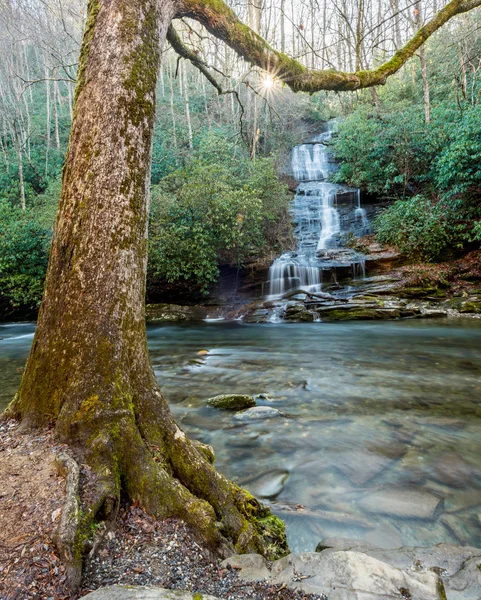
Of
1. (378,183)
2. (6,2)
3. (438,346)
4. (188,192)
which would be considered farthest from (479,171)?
(6,2)

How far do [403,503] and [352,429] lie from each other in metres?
1.37

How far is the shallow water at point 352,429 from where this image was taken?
2891 mm

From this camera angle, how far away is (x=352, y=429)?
172 inches

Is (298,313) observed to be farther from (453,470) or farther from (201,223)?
(453,470)

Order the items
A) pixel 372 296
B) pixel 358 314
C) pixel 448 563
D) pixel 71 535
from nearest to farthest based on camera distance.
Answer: pixel 71 535 → pixel 448 563 → pixel 358 314 → pixel 372 296

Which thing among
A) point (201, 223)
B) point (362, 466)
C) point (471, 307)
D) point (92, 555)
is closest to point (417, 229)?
point (471, 307)

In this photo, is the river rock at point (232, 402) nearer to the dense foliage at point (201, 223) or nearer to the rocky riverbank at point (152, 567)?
the rocky riverbank at point (152, 567)

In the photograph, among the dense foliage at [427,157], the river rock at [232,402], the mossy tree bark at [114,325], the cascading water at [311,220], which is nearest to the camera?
the mossy tree bark at [114,325]

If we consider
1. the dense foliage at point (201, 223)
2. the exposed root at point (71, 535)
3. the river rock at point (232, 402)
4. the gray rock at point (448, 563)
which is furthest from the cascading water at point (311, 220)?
the exposed root at point (71, 535)

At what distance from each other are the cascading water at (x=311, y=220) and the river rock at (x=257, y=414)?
9.93 meters

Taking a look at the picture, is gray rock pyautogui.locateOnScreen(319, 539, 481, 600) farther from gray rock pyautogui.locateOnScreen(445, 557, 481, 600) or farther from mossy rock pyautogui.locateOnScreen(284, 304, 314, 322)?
mossy rock pyautogui.locateOnScreen(284, 304, 314, 322)

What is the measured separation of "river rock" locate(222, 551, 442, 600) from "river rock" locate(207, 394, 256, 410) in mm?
3256

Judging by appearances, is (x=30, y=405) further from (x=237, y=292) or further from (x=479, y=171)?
(x=479, y=171)

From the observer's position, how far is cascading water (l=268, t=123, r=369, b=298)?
1491cm
